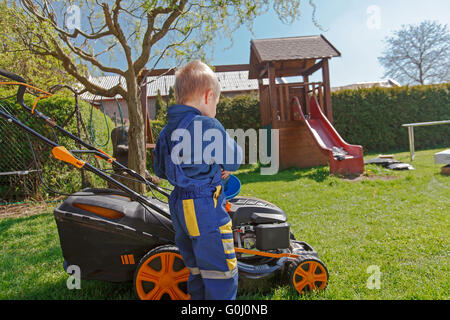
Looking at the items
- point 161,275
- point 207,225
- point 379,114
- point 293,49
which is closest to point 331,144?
point 293,49

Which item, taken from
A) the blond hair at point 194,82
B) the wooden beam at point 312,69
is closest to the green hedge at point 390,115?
the wooden beam at point 312,69

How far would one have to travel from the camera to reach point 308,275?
2.18m

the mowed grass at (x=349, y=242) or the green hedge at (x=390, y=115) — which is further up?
the green hedge at (x=390, y=115)

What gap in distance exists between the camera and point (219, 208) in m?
1.62

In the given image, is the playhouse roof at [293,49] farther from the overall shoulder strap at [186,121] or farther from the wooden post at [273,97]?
the overall shoulder strap at [186,121]

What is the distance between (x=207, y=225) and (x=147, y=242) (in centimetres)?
71

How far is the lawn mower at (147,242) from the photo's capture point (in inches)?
78.7

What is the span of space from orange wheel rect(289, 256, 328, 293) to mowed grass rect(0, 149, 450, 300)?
2.3 inches

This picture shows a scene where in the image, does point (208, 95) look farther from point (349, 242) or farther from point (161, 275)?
point (349, 242)

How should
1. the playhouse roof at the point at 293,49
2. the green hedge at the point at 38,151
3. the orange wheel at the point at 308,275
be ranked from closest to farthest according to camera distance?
the orange wheel at the point at 308,275, the green hedge at the point at 38,151, the playhouse roof at the point at 293,49

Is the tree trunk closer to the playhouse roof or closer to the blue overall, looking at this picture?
the blue overall

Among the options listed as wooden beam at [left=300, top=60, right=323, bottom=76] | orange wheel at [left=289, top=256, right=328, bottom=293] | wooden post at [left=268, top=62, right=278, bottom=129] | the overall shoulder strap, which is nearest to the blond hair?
the overall shoulder strap

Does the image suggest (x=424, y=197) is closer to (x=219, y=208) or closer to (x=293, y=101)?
(x=219, y=208)
